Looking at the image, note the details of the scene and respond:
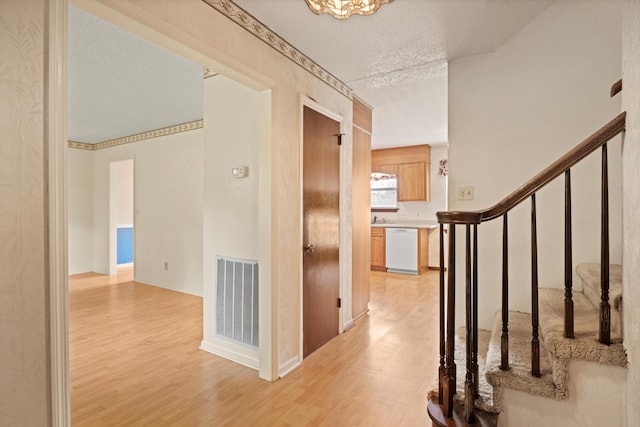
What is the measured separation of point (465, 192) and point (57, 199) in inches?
98.0

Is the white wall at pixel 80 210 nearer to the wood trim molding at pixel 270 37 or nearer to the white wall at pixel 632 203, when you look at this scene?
the wood trim molding at pixel 270 37

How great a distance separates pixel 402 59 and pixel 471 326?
2.12 metres

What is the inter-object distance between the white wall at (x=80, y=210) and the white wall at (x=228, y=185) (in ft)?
15.1

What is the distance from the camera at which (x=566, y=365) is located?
51.5 inches

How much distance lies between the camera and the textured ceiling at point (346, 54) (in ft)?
6.47

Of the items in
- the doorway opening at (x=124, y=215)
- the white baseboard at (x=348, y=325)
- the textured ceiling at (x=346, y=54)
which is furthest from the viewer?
the doorway opening at (x=124, y=215)

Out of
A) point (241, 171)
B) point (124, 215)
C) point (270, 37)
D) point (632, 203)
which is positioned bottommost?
point (124, 215)

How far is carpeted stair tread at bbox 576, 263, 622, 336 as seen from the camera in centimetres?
136

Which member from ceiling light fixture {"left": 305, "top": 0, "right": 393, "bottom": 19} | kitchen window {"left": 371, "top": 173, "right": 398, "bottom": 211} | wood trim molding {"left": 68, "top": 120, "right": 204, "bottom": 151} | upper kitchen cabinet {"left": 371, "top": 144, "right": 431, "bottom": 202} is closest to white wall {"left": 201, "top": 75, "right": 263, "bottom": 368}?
ceiling light fixture {"left": 305, "top": 0, "right": 393, "bottom": 19}

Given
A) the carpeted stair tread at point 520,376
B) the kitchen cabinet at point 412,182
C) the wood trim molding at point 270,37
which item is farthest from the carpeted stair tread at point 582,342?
the kitchen cabinet at point 412,182

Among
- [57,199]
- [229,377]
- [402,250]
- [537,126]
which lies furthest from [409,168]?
[57,199]

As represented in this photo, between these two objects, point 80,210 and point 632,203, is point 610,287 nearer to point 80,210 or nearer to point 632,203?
point 632,203

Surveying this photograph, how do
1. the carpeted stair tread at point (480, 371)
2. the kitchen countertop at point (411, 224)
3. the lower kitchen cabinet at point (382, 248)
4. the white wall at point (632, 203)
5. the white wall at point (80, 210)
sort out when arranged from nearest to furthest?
1. the white wall at point (632, 203)
2. the carpeted stair tread at point (480, 371)
3. the white wall at point (80, 210)
4. the kitchen countertop at point (411, 224)
5. the lower kitchen cabinet at point (382, 248)

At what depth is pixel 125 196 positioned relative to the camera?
22.7ft
